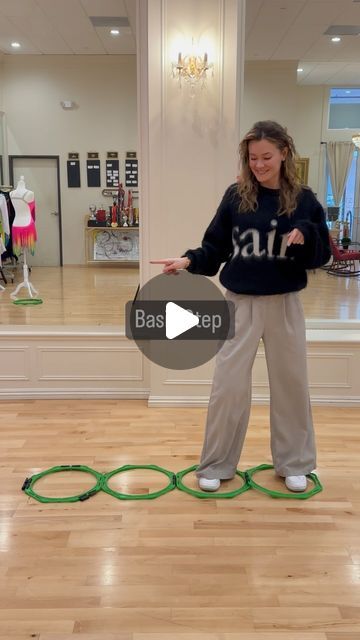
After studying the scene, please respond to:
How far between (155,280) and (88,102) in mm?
6126

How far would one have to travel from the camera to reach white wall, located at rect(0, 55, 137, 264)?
26.5ft

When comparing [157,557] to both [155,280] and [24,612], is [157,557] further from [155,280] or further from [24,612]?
[155,280]

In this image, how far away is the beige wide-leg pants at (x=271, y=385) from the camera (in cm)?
226

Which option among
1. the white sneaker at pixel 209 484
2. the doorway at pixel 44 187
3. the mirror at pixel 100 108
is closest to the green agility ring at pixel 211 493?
the white sneaker at pixel 209 484

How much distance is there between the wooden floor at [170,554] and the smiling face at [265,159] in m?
1.35

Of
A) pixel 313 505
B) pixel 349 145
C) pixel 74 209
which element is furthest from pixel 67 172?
pixel 313 505

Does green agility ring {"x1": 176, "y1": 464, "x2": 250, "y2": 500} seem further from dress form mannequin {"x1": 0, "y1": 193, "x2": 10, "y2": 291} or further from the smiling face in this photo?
dress form mannequin {"x1": 0, "y1": 193, "x2": 10, "y2": 291}

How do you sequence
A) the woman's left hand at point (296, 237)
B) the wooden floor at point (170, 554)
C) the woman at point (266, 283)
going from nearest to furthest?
1. the wooden floor at point (170, 554)
2. the woman's left hand at point (296, 237)
3. the woman at point (266, 283)

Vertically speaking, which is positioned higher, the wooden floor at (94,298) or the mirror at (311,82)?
the mirror at (311,82)

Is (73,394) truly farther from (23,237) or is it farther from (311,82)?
(311,82)

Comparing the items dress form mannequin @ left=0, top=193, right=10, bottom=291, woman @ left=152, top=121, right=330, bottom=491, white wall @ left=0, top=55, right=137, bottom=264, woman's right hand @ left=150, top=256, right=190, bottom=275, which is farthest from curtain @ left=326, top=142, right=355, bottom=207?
woman's right hand @ left=150, top=256, right=190, bottom=275

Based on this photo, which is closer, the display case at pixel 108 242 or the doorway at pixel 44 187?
the display case at pixel 108 242

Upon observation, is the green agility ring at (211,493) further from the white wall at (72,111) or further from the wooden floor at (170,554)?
the white wall at (72,111)

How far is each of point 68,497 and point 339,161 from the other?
9.22m
